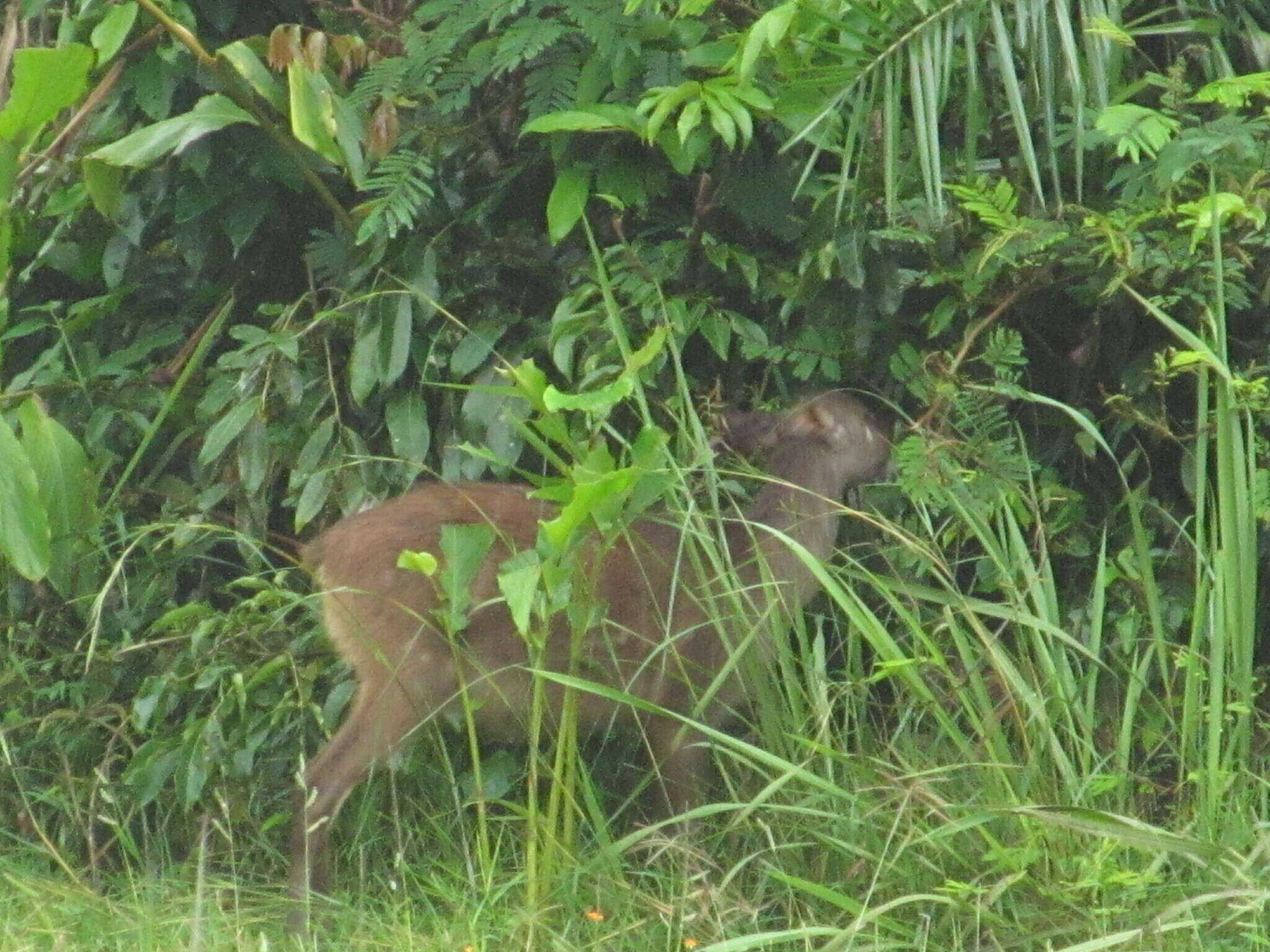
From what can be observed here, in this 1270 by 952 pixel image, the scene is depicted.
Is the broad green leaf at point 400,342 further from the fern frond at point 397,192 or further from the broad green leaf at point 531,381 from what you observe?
the broad green leaf at point 531,381

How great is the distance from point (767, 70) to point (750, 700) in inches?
58.5

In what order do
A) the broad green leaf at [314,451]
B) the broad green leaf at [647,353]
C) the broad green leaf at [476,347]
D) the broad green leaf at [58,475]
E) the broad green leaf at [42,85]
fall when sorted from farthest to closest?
1. the broad green leaf at [314,451]
2. the broad green leaf at [476,347]
3. the broad green leaf at [58,475]
4. the broad green leaf at [42,85]
5. the broad green leaf at [647,353]

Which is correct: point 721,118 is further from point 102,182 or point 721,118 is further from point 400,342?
point 102,182

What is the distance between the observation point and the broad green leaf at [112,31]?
456cm

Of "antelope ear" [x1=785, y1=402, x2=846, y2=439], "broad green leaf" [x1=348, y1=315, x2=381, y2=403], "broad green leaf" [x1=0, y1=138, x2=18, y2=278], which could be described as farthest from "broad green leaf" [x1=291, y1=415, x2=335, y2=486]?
"antelope ear" [x1=785, y1=402, x2=846, y2=439]

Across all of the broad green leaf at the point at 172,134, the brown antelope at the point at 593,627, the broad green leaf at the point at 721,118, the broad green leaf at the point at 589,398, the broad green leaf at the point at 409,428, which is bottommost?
the brown antelope at the point at 593,627

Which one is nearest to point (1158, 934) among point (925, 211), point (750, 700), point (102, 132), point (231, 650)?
point (750, 700)

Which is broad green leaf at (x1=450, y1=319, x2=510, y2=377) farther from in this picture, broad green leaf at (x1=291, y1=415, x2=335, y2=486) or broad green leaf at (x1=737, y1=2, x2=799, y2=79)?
broad green leaf at (x1=737, y1=2, x2=799, y2=79)

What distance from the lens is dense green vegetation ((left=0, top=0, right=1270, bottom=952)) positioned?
4.00m

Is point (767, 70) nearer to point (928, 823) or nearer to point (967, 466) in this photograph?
point (967, 466)

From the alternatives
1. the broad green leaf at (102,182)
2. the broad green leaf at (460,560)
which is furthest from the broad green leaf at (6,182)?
the broad green leaf at (460,560)

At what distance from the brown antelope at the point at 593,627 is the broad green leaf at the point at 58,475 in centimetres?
60

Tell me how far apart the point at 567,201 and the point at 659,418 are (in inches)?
24.9

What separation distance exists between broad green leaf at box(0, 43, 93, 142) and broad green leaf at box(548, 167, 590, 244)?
110cm
